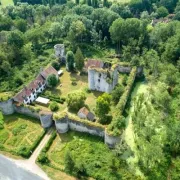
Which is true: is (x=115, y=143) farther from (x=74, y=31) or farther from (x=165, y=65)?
(x=74, y=31)

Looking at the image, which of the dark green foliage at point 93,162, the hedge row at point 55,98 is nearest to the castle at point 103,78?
the hedge row at point 55,98

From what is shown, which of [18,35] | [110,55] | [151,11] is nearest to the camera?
[18,35]

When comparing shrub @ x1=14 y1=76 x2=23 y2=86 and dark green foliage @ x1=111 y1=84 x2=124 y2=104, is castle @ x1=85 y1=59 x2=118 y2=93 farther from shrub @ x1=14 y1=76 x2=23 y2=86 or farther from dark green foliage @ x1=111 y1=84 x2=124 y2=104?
shrub @ x1=14 y1=76 x2=23 y2=86

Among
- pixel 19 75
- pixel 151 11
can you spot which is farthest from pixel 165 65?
pixel 151 11

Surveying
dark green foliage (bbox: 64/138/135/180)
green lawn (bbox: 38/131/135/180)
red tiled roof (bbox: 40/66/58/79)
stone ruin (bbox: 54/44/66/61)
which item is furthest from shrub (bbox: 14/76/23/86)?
dark green foliage (bbox: 64/138/135/180)

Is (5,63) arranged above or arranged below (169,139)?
above

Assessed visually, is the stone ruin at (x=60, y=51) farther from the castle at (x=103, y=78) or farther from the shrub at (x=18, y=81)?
the castle at (x=103, y=78)
